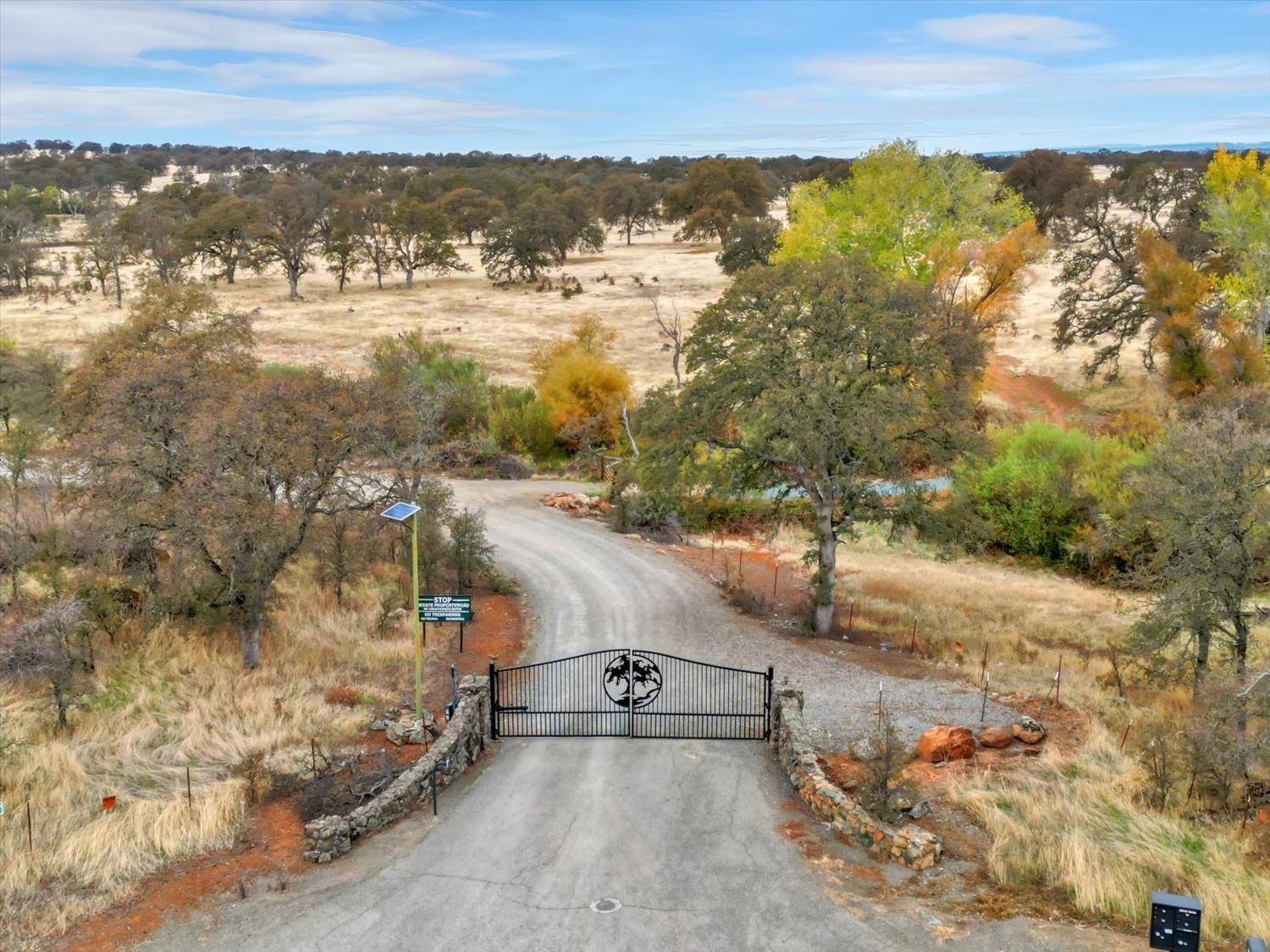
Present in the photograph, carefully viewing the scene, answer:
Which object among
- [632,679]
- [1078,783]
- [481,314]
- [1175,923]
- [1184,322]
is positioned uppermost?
[1184,322]

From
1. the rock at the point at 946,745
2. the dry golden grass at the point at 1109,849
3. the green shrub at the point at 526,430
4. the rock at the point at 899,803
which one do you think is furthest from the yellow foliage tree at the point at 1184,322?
the rock at the point at 899,803

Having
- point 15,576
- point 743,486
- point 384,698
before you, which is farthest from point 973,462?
point 15,576

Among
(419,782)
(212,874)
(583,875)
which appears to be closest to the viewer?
(212,874)

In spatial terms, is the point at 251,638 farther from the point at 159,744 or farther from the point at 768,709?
the point at 768,709

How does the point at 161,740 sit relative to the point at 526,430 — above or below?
below

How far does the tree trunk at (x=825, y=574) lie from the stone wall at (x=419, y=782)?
8992mm

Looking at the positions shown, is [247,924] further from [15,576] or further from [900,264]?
[900,264]

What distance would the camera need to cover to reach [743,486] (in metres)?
24.5

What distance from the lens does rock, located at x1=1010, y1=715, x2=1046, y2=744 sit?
56.3ft

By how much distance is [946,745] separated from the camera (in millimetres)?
16531

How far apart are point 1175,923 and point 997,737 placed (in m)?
7.29

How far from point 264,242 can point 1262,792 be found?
7467 centimetres

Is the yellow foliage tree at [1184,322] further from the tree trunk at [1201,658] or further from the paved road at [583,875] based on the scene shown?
the paved road at [583,875]

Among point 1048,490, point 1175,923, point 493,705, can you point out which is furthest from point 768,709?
point 1048,490
